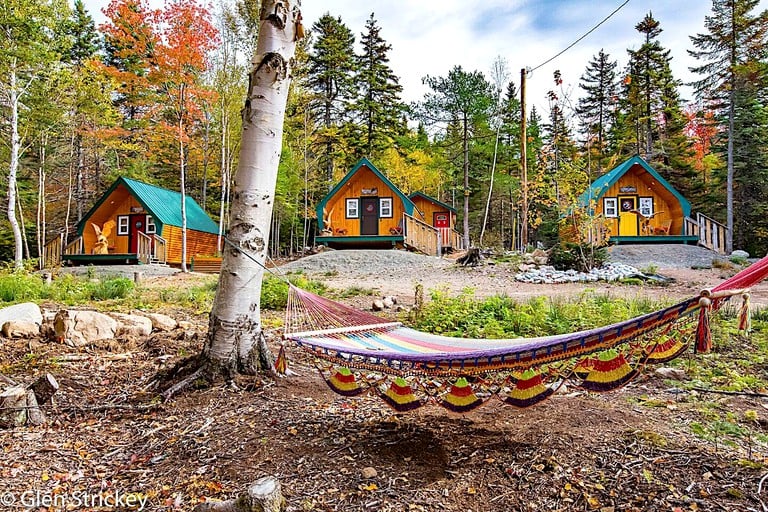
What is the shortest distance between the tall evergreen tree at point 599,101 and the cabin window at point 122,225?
24.5m

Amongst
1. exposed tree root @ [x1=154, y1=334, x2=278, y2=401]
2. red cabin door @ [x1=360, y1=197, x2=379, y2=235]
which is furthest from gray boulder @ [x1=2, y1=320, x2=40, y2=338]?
red cabin door @ [x1=360, y1=197, x2=379, y2=235]

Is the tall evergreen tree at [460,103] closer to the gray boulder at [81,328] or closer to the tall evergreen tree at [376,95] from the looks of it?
the tall evergreen tree at [376,95]

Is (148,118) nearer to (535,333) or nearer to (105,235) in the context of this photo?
(105,235)

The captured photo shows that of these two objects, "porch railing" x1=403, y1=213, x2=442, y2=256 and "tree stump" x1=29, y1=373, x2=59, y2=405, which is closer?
"tree stump" x1=29, y1=373, x2=59, y2=405

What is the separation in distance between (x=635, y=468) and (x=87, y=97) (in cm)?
1935

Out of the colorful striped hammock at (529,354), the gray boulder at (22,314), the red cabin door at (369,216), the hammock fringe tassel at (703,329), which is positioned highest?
the red cabin door at (369,216)

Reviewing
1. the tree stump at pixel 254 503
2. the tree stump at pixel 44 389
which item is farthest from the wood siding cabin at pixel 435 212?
the tree stump at pixel 254 503

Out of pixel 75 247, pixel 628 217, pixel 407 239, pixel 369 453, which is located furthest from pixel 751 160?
pixel 75 247

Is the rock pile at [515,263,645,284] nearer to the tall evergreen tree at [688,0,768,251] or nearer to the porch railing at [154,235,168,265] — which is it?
the tall evergreen tree at [688,0,768,251]

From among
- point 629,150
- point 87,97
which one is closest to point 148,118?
point 87,97

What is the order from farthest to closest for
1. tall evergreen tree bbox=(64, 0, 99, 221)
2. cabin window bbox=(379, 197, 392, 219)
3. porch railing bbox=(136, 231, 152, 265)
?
tall evergreen tree bbox=(64, 0, 99, 221) < cabin window bbox=(379, 197, 392, 219) < porch railing bbox=(136, 231, 152, 265)

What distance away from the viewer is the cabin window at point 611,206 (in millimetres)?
17828

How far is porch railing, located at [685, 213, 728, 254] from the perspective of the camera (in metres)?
16.2

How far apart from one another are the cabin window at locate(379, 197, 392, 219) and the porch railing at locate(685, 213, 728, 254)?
11.1 meters
